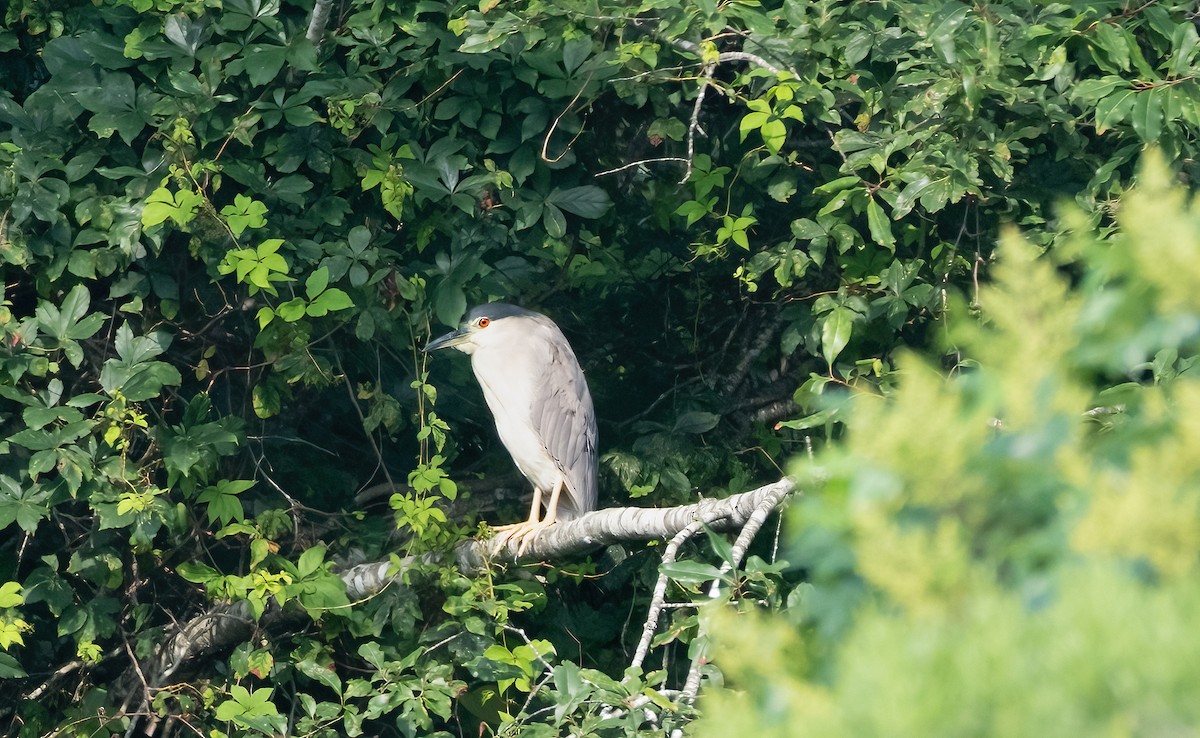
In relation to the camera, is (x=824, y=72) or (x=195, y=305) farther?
(x=195, y=305)

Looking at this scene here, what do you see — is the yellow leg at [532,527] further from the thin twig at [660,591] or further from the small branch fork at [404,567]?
the thin twig at [660,591]

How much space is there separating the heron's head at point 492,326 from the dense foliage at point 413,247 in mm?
290

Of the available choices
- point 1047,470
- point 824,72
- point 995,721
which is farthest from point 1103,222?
point 995,721

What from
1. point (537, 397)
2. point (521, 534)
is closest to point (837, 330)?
point (521, 534)

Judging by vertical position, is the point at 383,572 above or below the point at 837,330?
below

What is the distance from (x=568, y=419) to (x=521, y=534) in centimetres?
70

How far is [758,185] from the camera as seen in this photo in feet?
12.5

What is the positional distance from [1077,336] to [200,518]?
336 cm

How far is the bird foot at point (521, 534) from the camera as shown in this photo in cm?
376

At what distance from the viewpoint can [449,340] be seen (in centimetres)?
425

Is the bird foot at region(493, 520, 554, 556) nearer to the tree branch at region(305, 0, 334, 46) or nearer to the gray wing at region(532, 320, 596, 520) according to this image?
the gray wing at region(532, 320, 596, 520)

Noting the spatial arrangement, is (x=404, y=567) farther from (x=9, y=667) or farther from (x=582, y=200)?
(x=582, y=200)

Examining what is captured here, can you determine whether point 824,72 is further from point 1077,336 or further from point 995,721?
point 995,721

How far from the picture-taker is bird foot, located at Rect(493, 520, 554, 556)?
12.3ft
